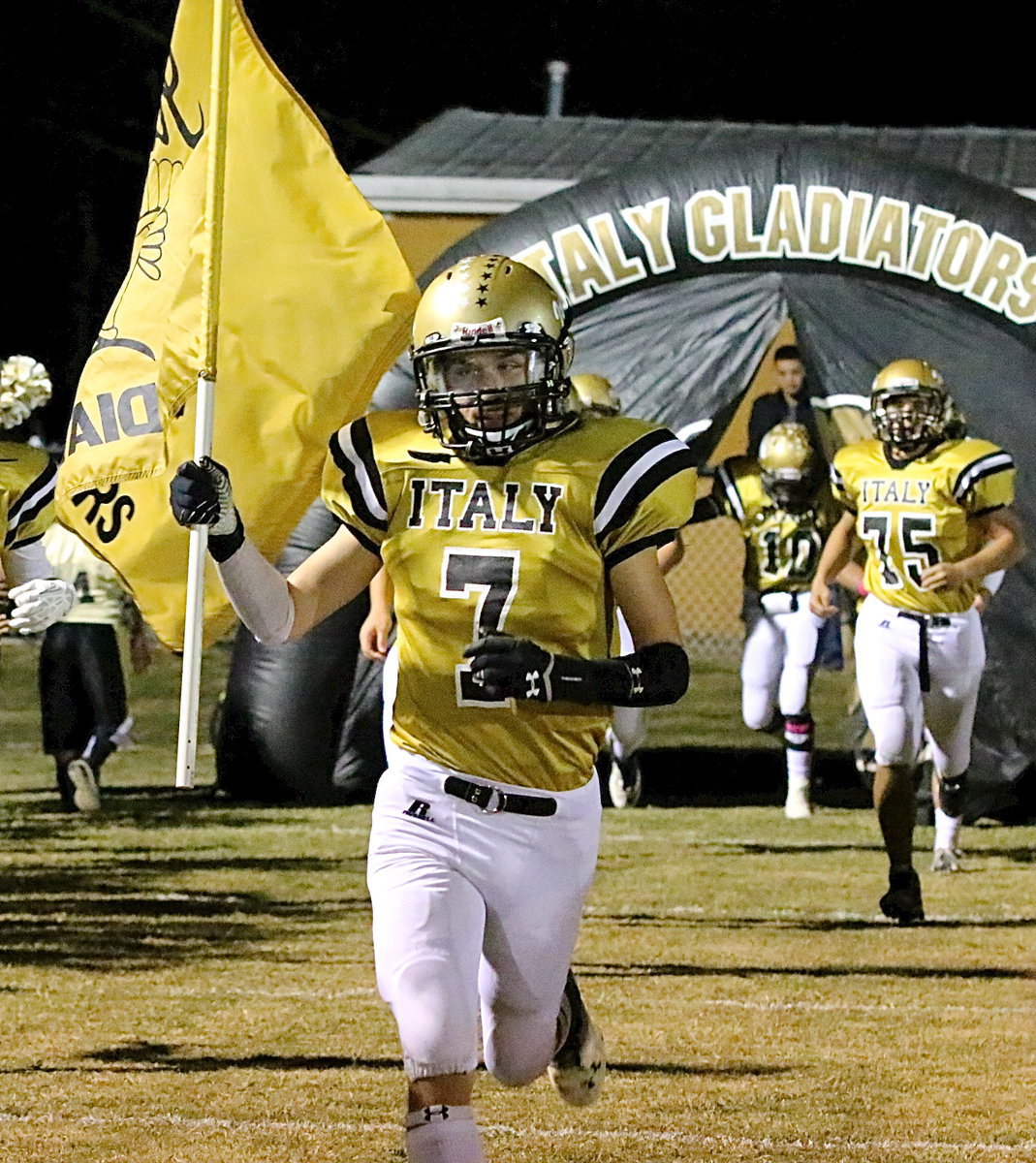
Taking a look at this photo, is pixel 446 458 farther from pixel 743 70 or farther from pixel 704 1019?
pixel 743 70

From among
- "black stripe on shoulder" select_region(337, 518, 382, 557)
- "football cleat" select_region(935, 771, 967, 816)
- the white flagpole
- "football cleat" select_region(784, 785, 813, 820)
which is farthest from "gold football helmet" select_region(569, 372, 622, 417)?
"black stripe on shoulder" select_region(337, 518, 382, 557)

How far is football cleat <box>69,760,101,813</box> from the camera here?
11.7 m

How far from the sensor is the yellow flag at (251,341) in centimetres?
570

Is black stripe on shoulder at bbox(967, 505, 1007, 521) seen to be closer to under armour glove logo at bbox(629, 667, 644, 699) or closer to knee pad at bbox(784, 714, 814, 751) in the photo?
knee pad at bbox(784, 714, 814, 751)

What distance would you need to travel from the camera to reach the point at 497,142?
20094mm

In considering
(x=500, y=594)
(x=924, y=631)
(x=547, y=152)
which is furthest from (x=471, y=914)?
(x=547, y=152)

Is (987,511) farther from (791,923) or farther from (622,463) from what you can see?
(622,463)

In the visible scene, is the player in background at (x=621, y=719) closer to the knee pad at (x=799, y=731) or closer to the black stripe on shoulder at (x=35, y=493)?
the knee pad at (x=799, y=731)

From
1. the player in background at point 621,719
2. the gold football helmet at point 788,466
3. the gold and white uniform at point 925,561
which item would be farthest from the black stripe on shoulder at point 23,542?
the gold football helmet at point 788,466

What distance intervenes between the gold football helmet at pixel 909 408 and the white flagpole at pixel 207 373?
3868mm

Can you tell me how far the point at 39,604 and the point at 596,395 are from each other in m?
4.57

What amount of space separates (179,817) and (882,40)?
85.6 feet

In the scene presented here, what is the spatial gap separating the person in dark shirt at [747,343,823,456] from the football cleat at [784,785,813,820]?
6.17 feet

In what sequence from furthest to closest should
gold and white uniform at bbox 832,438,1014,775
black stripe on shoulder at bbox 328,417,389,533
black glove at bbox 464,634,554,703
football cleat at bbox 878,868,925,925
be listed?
gold and white uniform at bbox 832,438,1014,775, football cleat at bbox 878,868,925,925, black stripe on shoulder at bbox 328,417,389,533, black glove at bbox 464,634,554,703
